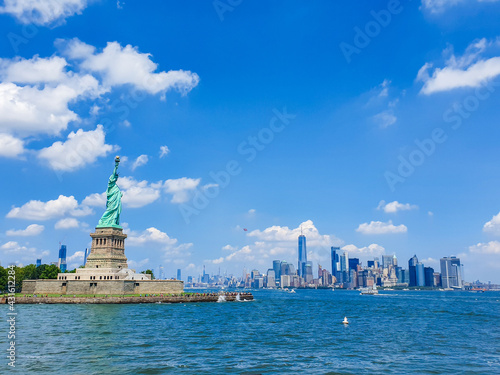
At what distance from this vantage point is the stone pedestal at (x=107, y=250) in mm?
114625

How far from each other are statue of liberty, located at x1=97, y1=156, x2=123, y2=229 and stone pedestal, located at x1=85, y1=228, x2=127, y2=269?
90.0 inches

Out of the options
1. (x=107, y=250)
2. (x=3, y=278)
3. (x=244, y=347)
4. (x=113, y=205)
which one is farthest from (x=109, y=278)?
(x=244, y=347)

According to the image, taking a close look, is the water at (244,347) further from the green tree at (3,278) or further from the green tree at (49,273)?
the green tree at (49,273)

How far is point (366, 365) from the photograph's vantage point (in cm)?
3550

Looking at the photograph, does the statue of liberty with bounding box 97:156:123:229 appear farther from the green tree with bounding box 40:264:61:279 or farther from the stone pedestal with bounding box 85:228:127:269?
the green tree with bounding box 40:264:61:279

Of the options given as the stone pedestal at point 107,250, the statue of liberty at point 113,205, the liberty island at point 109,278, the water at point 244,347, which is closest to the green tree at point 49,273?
the liberty island at point 109,278

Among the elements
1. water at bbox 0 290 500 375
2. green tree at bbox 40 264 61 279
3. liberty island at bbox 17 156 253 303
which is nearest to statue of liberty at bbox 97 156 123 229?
liberty island at bbox 17 156 253 303

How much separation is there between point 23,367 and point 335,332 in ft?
128

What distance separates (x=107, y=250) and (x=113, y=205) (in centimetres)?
1430

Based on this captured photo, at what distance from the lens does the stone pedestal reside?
115 metres

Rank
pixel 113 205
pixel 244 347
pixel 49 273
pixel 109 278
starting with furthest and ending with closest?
pixel 49 273 < pixel 113 205 < pixel 109 278 < pixel 244 347

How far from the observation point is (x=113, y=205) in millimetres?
122938

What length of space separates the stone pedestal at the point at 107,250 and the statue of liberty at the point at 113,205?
2.29 metres

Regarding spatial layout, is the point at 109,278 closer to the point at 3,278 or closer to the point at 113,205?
the point at 113,205
